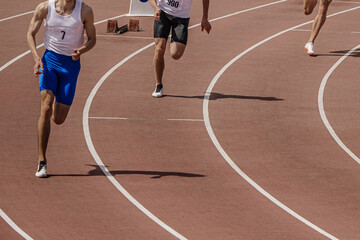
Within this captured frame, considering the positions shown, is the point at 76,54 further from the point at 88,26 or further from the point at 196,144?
the point at 196,144

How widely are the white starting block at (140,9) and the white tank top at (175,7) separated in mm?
7654

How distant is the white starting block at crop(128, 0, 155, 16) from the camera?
2237 cm

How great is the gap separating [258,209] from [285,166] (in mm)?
1817

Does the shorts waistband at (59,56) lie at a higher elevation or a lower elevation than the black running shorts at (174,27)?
higher

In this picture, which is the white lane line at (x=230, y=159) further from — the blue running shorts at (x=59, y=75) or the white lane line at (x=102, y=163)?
the blue running shorts at (x=59, y=75)

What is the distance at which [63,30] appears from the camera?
11.1 m

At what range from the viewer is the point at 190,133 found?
13.5m

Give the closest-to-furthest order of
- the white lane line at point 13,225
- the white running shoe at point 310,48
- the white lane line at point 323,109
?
the white lane line at point 13,225 < the white lane line at point 323,109 < the white running shoe at point 310,48

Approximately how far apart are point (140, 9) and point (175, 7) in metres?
7.89

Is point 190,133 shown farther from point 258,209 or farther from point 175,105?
point 258,209

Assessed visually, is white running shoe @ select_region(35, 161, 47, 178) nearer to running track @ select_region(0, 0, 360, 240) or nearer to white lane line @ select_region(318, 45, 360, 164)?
running track @ select_region(0, 0, 360, 240)

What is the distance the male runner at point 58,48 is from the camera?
11.0 meters

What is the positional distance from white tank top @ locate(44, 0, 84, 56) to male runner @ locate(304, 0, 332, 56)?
24.7 feet

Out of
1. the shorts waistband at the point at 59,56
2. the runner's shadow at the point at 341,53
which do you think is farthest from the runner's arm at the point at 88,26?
the runner's shadow at the point at 341,53
